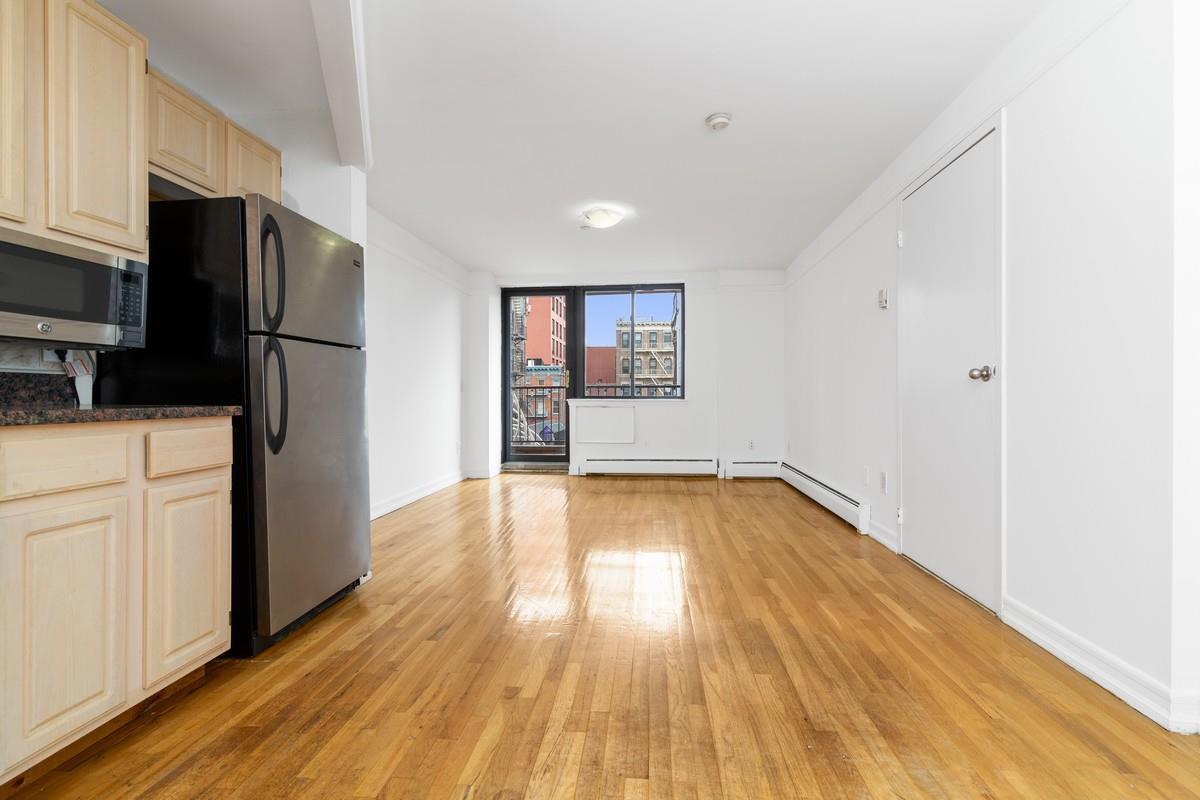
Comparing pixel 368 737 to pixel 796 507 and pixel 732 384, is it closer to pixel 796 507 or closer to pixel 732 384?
pixel 796 507

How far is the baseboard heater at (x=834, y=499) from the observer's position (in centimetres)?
371

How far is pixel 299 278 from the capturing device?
2.15m

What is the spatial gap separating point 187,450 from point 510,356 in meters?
5.25

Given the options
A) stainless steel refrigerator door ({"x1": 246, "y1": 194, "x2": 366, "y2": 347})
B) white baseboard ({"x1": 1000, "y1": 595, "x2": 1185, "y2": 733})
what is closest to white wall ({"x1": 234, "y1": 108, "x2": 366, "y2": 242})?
stainless steel refrigerator door ({"x1": 246, "y1": 194, "x2": 366, "y2": 347})

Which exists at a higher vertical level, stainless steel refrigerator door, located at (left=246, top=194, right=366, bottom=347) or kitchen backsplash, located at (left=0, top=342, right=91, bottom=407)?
stainless steel refrigerator door, located at (left=246, top=194, right=366, bottom=347)

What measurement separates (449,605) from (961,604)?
7.31ft

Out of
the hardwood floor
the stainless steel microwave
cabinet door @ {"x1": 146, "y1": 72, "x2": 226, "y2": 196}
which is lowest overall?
the hardwood floor

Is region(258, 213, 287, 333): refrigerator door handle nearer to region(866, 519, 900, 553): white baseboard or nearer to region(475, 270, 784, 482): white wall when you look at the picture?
region(866, 519, 900, 553): white baseboard

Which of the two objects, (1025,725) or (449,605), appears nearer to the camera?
(1025,725)

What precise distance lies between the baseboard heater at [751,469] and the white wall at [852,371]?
0.57m

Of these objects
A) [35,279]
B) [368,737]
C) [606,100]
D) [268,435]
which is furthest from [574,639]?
[606,100]

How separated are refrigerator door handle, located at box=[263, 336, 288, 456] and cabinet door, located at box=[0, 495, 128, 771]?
21.2 inches

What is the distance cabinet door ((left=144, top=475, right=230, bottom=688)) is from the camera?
1.55m

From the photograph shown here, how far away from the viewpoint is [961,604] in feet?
7.96
